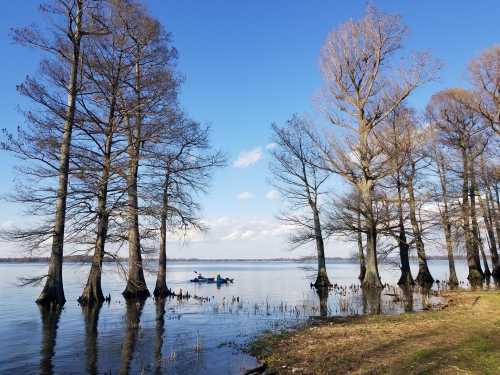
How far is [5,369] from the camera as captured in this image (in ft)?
29.3

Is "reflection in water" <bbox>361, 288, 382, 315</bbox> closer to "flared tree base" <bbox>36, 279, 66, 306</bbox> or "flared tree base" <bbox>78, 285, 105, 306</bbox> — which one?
"flared tree base" <bbox>78, 285, 105, 306</bbox>

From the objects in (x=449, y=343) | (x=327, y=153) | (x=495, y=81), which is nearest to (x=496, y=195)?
(x=495, y=81)

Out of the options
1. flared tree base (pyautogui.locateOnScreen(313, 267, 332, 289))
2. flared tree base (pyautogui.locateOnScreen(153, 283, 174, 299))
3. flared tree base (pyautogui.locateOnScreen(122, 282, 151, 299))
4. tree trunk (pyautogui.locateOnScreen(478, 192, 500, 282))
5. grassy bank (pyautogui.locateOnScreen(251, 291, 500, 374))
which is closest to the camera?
grassy bank (pyautogui.locateOnScreen(251, 291, 500, 374))

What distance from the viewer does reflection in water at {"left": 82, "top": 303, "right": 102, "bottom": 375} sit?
9266 mm

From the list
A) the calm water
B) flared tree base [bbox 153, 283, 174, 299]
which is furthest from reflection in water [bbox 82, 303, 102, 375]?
flared tree base [bbox 153, 283, 174, 299]

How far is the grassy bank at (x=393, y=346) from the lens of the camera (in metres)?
7.28

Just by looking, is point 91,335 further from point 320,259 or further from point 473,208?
point 473,208

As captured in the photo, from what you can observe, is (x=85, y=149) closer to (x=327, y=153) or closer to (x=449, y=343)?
(x=327, y=153)

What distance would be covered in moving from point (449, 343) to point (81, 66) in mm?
18671

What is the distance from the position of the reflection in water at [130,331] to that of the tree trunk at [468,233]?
21827 millimetres

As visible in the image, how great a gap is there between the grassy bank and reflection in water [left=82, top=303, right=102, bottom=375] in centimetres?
354

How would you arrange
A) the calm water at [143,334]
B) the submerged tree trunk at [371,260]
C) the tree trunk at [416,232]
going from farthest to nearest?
the tree trunk at [416,232]
the submerged tree trunk at [371,260]
the calm water at [143,334]

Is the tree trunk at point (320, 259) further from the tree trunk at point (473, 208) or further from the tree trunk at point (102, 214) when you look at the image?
the tree trunk at point (102, 214)

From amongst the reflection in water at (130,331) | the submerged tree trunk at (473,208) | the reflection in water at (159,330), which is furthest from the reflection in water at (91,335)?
the submerged tree trunk at (473,208)
